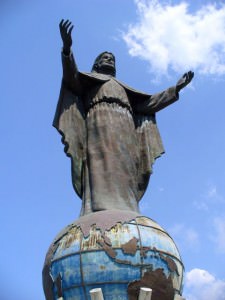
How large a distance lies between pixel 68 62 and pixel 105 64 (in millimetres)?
1143

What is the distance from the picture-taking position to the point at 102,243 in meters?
7.67

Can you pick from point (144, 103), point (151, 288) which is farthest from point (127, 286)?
point (144, 103)

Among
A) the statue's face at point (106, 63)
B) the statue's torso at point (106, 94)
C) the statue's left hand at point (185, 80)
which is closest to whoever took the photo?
the statue's torso at point (106, 94)

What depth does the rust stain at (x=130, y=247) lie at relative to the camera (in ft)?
25.0

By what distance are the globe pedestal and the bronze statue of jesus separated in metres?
0.72

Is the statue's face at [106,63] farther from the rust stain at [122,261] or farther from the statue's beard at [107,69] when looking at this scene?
the rust stain at [122,261]

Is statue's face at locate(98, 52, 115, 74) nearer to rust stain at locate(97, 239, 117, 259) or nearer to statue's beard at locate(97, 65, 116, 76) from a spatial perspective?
statue's beard at locate(97, 65, 116, 76)

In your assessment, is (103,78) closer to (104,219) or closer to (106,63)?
(106,63)

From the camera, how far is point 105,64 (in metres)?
10.4

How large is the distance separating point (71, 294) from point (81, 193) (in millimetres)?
2147

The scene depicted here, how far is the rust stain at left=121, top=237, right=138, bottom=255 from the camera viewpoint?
762 cm

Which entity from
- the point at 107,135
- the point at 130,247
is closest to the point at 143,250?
the point at 130,247

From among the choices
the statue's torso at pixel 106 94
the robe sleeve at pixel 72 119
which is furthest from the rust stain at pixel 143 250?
the statue's torso at pixel 106 94

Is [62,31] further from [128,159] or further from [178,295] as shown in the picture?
[178,295]
